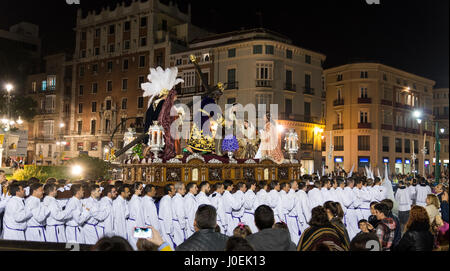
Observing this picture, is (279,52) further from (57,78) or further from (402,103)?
(57,78)

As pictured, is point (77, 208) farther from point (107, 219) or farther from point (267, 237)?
point (267, 237)

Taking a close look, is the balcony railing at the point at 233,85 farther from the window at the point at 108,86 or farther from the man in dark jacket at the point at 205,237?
the man in dark jacket at the point at 205,237

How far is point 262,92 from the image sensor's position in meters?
41.5

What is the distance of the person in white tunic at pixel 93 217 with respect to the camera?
9.20m

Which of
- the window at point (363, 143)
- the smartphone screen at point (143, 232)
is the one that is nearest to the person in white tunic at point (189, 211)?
the smartphone screen at point (143, 232)

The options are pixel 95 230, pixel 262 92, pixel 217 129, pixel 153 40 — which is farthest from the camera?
pixel 153 40

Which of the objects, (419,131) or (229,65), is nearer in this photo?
(229,65)

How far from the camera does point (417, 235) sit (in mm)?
5629

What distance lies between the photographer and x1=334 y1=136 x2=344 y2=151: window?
4992 centimetres

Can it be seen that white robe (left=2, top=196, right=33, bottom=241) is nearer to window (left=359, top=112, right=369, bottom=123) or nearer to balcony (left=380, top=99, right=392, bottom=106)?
window (left=359, top=112, right=369, bottom=123)

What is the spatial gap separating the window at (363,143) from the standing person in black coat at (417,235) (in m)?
44.7

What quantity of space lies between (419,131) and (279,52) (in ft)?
83.3

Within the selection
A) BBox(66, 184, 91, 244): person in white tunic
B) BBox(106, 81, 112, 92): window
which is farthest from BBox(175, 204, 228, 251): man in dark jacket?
BBox(106, 81, 112, 92): window
